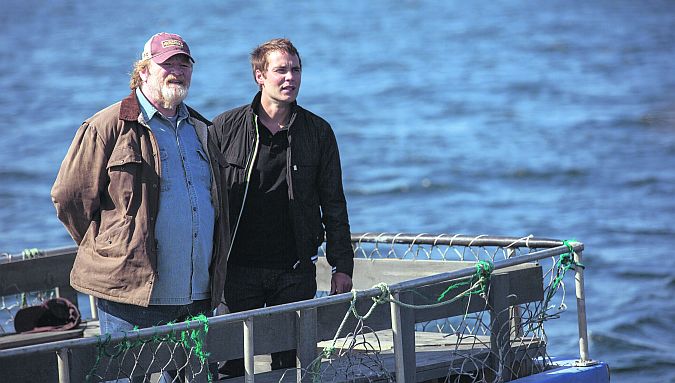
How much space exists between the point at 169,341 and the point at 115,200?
63 centimetres

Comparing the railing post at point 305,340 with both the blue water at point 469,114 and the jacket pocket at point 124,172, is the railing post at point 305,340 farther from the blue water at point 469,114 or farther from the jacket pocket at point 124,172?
the blue water at point 469,114

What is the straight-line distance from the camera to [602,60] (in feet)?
131

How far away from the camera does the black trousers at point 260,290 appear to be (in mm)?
5957

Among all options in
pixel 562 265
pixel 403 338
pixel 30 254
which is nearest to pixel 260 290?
pixel 403 338

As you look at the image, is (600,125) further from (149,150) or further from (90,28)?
(90,28)

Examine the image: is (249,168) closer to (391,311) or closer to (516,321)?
(391,311)

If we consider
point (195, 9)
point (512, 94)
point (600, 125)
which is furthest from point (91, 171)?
point (195, 9)

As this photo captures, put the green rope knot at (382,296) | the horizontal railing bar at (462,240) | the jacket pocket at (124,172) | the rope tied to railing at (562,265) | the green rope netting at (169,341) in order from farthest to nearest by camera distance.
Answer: the horizontal railing bar at (462,240), the rope tied to railing at (562,265), the green rope knot at (382,296), the jacket pocket at (124,172), the green rope netting at (169,341)

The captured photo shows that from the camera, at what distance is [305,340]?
5.60 m

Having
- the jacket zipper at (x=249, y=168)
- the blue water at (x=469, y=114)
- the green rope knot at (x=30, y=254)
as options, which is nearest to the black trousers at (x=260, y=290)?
the jacket zipper at (x=249, y=168)

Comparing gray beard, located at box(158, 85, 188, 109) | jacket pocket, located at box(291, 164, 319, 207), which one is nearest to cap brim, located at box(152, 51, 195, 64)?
gray beard, located at box(158, 85, 188, 109)

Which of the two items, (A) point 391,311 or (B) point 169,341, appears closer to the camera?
(B) point 169,341

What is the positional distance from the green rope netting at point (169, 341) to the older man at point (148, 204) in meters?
0.20

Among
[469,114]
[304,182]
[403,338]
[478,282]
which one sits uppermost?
[469,114]
